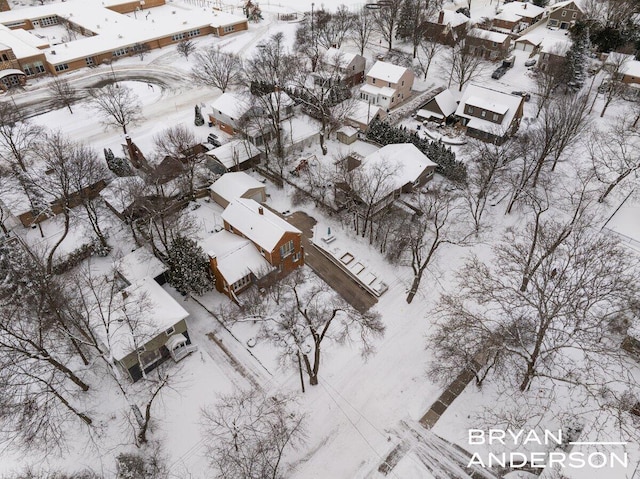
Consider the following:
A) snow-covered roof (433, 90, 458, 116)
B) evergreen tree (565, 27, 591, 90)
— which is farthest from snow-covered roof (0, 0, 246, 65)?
evergreen tree (565, 27, 591, 90)

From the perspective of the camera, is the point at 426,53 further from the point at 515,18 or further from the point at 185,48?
the point at 185,48

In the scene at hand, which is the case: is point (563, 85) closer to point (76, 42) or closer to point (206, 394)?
point (206, 394)

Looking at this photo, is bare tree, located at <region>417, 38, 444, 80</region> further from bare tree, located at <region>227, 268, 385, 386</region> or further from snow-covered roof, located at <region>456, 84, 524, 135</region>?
bare tree, located at <region>227, 268, 385, 386</region>

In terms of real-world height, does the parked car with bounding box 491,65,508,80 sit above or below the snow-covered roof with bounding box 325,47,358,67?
below

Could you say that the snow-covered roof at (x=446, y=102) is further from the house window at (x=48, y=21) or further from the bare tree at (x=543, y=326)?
the house window at (x=48, y=21)

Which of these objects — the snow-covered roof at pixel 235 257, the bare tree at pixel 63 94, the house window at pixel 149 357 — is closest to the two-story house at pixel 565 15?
the snow-covered roof at pixel 235 257

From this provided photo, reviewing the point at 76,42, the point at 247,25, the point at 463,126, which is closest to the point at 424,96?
the point at 463,126
